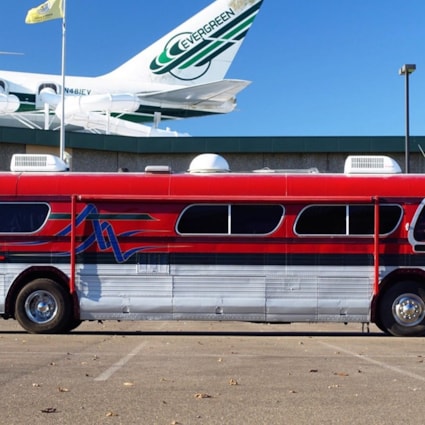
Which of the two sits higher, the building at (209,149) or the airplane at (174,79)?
the airplane at (174,79)

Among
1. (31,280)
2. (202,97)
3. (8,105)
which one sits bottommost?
(31,280)

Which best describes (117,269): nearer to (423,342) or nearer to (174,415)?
(423,342)

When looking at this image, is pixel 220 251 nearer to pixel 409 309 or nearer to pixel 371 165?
pixel 371 165

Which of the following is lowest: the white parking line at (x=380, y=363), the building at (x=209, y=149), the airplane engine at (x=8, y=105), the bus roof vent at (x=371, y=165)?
the white parking line at (x=380, y=363)

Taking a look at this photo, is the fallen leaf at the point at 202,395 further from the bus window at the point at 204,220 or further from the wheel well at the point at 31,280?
the wheel well at the point at 31,280

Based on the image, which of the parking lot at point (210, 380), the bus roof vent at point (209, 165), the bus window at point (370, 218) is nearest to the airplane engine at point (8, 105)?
the bus roof vent at point (209, 165)

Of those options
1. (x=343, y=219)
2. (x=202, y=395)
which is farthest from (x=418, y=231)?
(x=202, y=395)

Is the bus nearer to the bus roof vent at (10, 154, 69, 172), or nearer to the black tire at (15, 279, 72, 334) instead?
the black tire at (15, 279, 72, 334)

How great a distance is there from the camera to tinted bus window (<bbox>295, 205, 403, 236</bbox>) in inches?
535

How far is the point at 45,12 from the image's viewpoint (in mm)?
32031

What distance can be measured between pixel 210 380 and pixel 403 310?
6316mm

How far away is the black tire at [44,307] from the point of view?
13.6m

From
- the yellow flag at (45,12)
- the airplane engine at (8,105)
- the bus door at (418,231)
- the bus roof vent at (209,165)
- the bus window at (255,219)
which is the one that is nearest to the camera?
the bus door at (418,231)

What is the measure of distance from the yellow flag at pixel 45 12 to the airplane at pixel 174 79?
1549 centimetres
